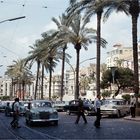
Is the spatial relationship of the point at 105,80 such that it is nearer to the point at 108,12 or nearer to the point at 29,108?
the point at 108,12

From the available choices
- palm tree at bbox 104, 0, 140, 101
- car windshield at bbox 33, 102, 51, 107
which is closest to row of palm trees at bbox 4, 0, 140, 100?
palm tree at bbox 104, 0, 140, 101

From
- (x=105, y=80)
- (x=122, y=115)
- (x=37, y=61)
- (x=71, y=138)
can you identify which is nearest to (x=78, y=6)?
(x=122, y=115)

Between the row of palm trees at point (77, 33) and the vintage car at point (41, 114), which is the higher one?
the row of palm trees at point (77, 33)

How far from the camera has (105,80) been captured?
11000 centimetres

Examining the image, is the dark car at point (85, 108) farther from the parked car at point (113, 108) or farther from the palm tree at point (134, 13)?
the palm tree at point (134, 13)

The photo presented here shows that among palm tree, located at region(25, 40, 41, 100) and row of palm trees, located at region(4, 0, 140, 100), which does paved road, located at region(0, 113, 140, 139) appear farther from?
palm tree, located at region(25, 40, 41, 100)

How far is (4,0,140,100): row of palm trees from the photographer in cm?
4153

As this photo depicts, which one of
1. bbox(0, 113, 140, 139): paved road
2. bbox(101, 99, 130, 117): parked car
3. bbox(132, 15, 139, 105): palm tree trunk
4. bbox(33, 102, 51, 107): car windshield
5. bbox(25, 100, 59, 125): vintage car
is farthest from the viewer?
bbox(101, 99, 130, 117): parked car

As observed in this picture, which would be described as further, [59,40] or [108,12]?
[59,40]

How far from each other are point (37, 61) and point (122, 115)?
45.9 m

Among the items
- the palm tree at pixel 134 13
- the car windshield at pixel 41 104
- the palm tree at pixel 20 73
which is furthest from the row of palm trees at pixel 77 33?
the palm tree at pixel 20 73

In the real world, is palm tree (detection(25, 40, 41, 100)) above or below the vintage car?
above

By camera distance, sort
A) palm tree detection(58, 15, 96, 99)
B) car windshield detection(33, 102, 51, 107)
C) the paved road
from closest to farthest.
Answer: the paved road, car windshield detection(33, 102, 51, 107), palm tree detection(58, 15, 96, 99)

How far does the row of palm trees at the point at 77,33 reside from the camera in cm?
4153
